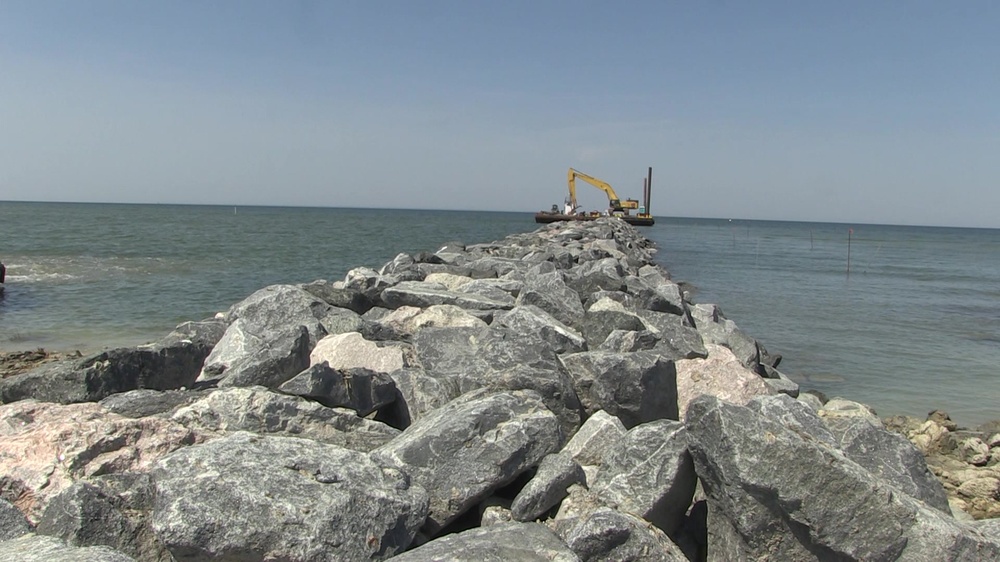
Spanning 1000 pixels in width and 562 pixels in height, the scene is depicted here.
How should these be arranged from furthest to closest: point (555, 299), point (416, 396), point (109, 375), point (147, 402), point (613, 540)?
point (555, 299)
point (416, 396)
point (109, 375)
point (147, 402)
point (613, 540)

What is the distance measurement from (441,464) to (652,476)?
921mm

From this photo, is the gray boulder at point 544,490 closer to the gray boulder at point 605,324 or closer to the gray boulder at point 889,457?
the gray boulder at point 889,457

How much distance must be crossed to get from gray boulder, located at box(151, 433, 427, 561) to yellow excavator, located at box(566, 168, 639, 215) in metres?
45.1

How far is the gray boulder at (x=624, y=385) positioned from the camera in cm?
421

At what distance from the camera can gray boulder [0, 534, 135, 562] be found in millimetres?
2164

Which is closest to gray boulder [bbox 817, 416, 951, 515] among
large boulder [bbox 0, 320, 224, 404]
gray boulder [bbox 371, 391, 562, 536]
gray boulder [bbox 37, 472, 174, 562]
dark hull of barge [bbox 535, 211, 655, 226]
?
gray boulder [bbox 371, 391, 562, 536]

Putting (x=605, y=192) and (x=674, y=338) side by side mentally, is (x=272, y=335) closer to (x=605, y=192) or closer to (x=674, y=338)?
(x=674, y=338)

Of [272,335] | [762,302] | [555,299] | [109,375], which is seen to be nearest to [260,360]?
[272,335]

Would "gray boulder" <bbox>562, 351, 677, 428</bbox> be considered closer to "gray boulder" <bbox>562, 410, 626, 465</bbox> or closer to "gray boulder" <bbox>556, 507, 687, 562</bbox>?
"gray boulder" <bbox>562, 410, 626, 465</bbox>

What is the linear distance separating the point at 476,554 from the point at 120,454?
5.41 ft

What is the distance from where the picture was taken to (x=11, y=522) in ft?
8.41

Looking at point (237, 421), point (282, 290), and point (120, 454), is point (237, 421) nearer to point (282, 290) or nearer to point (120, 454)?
point (120, 454)

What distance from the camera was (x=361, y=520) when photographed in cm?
260

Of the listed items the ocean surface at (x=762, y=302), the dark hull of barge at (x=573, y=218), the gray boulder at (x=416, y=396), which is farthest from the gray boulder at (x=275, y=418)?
the dark hull of barge at (x=573, y=218)
